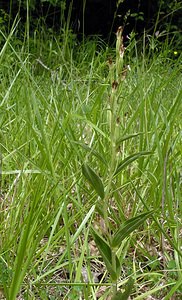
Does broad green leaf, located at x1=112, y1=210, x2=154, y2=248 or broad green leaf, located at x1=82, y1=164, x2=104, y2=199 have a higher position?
broad green leaf, located at x1=82, y1=164, x2=104, y2=199

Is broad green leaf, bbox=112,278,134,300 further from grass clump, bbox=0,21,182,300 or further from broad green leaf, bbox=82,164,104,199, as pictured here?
broad green leaf, bbox=82,164,104,199

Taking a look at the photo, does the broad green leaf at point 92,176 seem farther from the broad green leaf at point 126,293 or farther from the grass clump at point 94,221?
the broad green leaf at point 126,293

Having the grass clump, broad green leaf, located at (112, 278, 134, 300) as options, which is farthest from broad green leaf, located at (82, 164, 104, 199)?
broad green leaf, located at (112, 278, 134, 300)

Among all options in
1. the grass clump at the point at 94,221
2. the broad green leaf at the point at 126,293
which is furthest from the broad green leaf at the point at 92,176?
the broad green leaf at the point at 126,293

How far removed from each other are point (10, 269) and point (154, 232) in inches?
14.2

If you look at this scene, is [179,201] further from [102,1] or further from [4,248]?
[102,1]

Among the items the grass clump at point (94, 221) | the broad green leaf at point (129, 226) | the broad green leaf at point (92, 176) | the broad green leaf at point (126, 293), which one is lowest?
the grass clump at point (94, 221)

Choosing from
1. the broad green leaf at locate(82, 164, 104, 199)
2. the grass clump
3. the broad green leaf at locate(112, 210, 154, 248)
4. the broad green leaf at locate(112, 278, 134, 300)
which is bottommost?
the grass clump

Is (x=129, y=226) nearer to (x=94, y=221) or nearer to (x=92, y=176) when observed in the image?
(x=92, y=176)

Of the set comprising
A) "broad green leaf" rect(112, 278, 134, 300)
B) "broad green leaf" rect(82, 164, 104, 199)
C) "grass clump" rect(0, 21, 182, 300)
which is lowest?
"grass clump" rect(0, 21, 182, 300)

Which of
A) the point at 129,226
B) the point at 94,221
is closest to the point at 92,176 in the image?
the point at 129,226

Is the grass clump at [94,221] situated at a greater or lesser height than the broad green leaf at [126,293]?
lesser

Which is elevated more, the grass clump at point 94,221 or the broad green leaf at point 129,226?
the broad green leaf at point 129,226

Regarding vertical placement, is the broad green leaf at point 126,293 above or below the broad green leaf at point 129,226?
below
